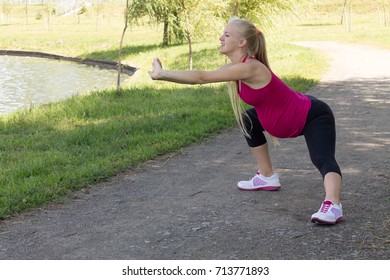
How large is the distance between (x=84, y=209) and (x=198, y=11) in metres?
15.8

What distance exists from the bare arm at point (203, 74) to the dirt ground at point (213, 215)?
3.90ft

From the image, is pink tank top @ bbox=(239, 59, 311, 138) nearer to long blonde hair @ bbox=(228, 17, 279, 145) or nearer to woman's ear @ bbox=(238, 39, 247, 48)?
long blonde hair @ bbox=(228, 17, 279, 145)

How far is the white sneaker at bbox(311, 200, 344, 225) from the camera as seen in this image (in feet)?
16.3

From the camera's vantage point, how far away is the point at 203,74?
5035mm

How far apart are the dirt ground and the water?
1081cm

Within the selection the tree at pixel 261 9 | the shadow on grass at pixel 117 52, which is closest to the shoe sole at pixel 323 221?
the tree at pixel 261 9

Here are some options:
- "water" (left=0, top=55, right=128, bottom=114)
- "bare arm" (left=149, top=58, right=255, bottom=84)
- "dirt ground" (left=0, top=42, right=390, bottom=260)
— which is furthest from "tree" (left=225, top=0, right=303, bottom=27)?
"bare arm" (left=149, top=58, right=255, bottom=84)

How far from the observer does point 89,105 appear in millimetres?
13359

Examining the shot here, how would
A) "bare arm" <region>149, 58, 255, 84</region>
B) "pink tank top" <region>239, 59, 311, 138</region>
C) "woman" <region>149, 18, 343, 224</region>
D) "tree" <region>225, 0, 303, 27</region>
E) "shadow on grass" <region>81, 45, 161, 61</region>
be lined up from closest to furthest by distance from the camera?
"bare arm" <region>149, 58, 255, 84</region>
"woman" <region>149, 18, 343, 224</region>
"pink tank top" <region>239, 59, 311, 138</region>
"tree" <region>225, 0, 303, 27</region>
"shadow on grass" <region>81, 45, 161, 61</region>

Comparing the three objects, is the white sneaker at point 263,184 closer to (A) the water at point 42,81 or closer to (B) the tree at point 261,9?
(A) the water at point 42,81

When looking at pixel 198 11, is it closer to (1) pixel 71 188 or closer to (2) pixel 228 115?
(2) pixel 228 115

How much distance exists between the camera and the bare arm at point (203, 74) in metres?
4.77

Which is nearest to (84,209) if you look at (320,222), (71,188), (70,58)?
(71,188)

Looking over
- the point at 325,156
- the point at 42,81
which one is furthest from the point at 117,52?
the point at 325,156
